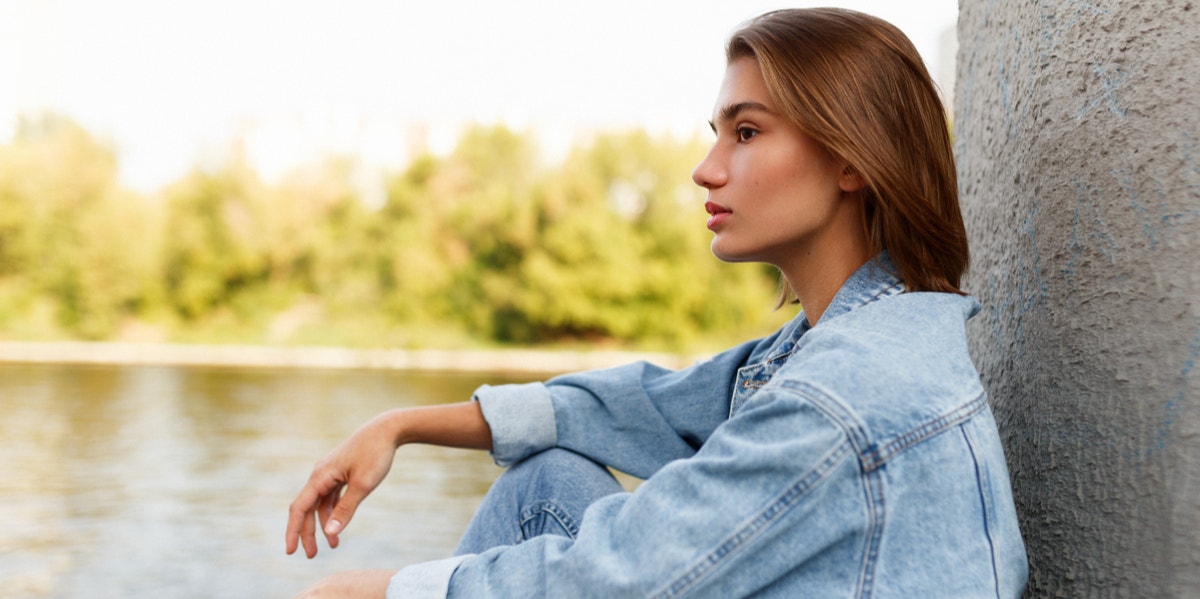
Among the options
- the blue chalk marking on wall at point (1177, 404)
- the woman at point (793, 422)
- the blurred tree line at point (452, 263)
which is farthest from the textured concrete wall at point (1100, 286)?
the blurred tree line at point (452, 263)

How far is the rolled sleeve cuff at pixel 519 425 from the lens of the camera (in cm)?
149

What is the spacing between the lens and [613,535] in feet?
3.09

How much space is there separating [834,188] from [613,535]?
0.50m

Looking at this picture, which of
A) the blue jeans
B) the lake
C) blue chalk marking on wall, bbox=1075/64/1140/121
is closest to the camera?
blue chalk marking on wall, bbox=1075/64/1140/121

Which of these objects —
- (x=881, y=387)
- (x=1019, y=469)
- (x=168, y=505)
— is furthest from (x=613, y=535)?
(x=168, y=505)

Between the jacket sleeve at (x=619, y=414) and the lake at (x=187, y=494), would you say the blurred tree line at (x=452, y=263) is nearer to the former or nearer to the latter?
the lake at (x=187, y=494)

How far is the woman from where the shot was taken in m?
0.91

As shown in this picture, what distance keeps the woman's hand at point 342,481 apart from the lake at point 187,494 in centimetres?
232

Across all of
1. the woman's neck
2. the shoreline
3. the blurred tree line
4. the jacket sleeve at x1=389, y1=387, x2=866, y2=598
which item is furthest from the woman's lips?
the blurred tree line

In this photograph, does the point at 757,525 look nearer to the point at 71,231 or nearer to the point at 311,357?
the point at 311,357

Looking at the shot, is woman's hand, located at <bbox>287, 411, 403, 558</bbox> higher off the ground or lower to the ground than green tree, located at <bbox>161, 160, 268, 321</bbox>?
higher

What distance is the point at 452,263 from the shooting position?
25.0 m

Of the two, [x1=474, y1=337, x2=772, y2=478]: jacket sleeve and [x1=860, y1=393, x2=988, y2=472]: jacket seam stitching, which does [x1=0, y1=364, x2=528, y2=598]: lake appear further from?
[x1=860, y1=393, x2=988, y2=472]: jacket seam stitching

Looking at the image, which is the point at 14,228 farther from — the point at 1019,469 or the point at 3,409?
the point at 1019,469
